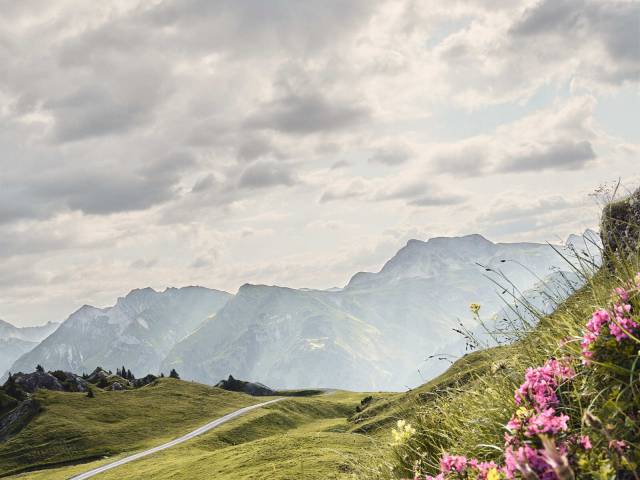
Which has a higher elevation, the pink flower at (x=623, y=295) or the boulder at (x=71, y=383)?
the boulder at (x=71, y=383)

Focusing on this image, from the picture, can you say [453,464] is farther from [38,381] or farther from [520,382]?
[38,381]

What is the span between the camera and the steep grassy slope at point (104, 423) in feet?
275

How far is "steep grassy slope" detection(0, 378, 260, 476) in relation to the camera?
8375 centimetres

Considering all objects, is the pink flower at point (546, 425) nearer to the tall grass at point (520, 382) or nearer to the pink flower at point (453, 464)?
the tall grass at point (520, 382)

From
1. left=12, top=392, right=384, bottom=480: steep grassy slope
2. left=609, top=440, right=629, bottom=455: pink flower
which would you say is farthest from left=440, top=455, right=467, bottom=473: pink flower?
left=12, top=392, right=384, bottom=480: steep grassy slope

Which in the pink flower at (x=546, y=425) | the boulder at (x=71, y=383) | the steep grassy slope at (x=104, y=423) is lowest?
the pink flower at (x=546, y=425)

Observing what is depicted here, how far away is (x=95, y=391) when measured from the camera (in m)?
116

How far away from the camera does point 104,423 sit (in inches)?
3851

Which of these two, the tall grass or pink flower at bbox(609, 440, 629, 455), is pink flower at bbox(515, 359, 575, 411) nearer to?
the tall grass

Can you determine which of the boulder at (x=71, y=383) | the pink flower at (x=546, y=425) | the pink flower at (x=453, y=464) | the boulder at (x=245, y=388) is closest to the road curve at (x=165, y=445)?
the boulder at (x=71, y=383)

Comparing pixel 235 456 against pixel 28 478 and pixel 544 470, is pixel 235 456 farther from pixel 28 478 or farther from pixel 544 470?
pixel 28 478

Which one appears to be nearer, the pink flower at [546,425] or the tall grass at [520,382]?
the pink flower at [546,425]

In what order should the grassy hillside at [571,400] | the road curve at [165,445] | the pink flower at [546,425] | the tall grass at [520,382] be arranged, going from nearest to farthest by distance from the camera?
the pink flower at [546,425] → the grassy hillside at [571,400] → the tall grass at [520,382] → the road curve at [165,445]

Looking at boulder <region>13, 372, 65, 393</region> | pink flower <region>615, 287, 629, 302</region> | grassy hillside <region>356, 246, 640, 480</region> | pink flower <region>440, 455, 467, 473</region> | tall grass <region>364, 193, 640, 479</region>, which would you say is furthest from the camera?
boulder <region>13, 372, 65, 393</region>
